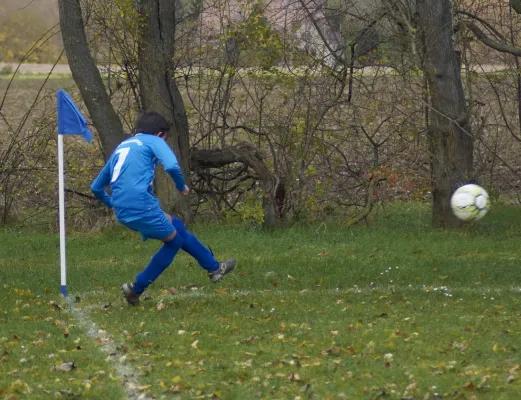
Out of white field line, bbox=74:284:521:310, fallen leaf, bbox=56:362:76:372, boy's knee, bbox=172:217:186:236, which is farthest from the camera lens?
white field line, bbox=74:284:521:310

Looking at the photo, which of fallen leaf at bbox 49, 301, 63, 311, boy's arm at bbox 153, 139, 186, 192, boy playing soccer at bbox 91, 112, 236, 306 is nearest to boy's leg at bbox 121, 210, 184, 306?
boy playing soccer at bbox 91, 112, 236, 306

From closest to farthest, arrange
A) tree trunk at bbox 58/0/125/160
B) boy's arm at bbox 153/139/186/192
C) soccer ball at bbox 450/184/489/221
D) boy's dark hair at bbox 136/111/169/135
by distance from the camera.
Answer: boy's arm at bbox 153/139/186/192, boy's dark hair at bbox 136/111/169/135, soccer ball at bbox 450/184/489/221, tree trunk at bbox 58/0/125/160

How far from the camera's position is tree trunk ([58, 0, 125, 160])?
537 inches

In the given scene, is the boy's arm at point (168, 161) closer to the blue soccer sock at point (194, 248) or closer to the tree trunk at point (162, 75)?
the blue soccer sock at point (194, 248)

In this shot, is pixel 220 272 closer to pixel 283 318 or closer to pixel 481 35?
pixel 283 318

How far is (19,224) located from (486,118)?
277 inches

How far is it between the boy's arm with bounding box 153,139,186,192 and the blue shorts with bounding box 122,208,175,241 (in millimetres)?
310

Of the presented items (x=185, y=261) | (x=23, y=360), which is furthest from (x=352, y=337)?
(x=185, y=261)

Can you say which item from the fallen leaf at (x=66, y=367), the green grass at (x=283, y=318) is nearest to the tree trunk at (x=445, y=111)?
the green grass at (x=283, y=318)

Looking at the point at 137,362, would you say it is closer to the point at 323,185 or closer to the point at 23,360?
the point at 23,360

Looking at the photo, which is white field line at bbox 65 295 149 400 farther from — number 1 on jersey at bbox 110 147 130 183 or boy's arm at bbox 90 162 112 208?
number 1 on jersey at bbox 110 147 130 183

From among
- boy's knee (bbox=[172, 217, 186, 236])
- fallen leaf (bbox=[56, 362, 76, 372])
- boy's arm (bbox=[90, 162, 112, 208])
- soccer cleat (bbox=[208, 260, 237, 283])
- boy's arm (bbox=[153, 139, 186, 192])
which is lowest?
fallen leaf (bbox=[56, 362, 76, 372])

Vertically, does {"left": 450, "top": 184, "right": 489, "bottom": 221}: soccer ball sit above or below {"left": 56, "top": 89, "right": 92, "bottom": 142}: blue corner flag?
below

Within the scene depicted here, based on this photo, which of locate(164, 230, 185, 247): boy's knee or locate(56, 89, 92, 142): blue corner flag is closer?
locate(164, 230, 185, 247): boy's knee
